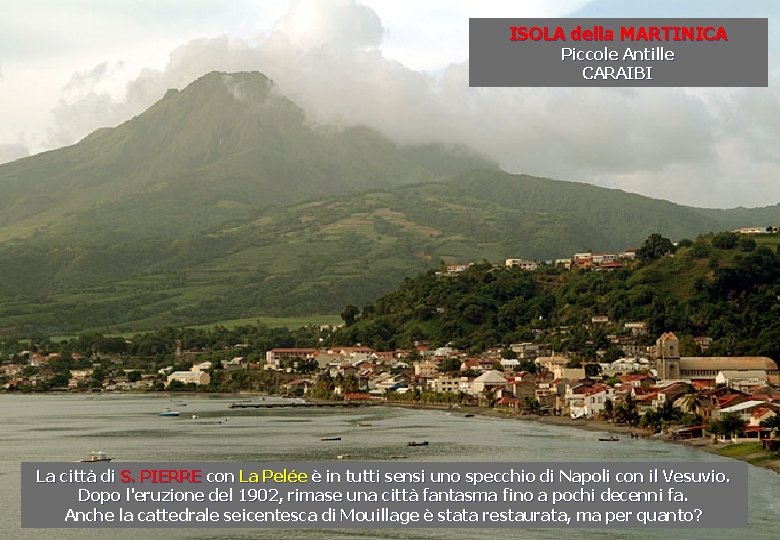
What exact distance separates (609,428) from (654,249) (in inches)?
2365

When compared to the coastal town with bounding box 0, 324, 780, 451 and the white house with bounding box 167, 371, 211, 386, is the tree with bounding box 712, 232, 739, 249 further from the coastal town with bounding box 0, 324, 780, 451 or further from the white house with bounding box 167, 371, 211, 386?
the white house with bounding box 167, 371, 211, 386

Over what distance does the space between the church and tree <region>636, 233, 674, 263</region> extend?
3755cm

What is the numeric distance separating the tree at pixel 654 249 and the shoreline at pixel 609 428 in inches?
1291

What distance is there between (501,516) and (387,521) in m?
3.59

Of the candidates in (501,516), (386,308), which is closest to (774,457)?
(501,516)

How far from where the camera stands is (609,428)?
75.5m

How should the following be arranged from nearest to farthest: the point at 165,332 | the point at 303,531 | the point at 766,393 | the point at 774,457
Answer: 1. the point at 303,531
2. the point at 774,457
3. the point at 766,393
4. the point at 165,332

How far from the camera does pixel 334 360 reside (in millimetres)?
→ 137250

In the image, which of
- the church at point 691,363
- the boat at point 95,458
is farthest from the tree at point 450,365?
the boat at point 95,458

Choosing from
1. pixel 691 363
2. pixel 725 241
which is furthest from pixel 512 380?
pixel 725 241

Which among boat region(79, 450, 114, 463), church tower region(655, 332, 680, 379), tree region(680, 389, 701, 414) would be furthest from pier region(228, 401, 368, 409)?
boat region(79, 450, 114, 463)

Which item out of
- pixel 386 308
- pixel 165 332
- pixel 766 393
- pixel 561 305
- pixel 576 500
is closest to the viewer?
pixel 576 500

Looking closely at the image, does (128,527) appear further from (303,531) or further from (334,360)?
(334,360)

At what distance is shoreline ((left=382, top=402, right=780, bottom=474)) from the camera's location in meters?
55.2
